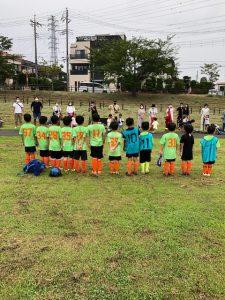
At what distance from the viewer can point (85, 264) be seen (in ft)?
13.4

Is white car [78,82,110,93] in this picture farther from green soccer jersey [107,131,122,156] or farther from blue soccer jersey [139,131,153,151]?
green soccer jersey [107,131,122,156]

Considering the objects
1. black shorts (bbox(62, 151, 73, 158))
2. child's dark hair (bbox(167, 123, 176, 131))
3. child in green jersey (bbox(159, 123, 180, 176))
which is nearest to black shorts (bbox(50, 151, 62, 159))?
black shorts (bbox(62, 151, 73, 158))

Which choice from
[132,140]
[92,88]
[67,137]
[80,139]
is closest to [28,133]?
[67,137]

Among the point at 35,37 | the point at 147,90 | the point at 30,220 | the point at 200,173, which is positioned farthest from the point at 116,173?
the point at 35,37

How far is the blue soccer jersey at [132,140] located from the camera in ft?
27.1

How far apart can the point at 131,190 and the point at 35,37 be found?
44930 mm

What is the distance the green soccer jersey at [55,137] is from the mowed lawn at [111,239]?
88 centimetres

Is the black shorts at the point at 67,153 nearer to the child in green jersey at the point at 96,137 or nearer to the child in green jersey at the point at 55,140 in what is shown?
the child in green jersey at the point at 55,140

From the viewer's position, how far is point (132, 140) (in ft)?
27.1

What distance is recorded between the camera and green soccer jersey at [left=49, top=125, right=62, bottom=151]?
27.2 feet

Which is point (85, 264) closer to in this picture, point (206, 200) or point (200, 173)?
point (206, 200)

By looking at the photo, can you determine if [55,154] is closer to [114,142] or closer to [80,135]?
[80,135]

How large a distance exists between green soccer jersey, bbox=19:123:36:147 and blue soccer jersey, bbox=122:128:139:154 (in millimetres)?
2372

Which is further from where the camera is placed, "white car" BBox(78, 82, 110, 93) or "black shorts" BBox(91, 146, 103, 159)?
"white car" BBox(78, 82, 110, 93)
